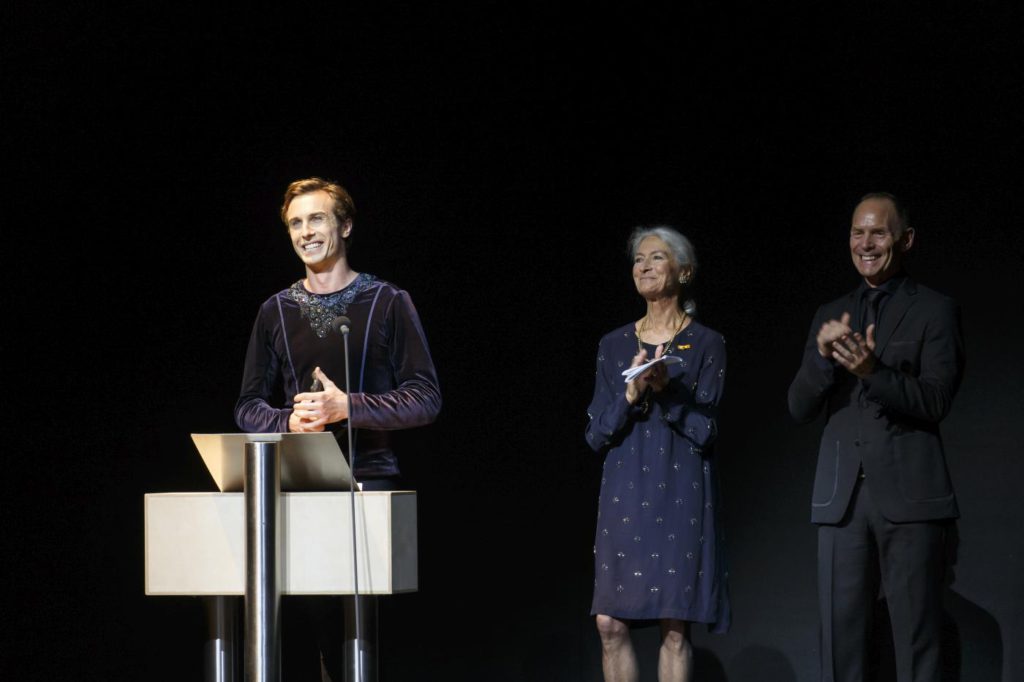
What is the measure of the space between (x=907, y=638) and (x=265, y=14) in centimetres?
312

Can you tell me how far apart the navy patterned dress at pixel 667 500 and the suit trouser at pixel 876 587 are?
321 millimetres

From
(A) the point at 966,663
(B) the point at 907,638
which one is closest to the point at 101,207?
(B) the point at 907,638

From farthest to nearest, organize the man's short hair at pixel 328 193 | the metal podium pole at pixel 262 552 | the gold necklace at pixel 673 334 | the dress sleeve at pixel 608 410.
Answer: the gold necklace at pixel 673 334 < the dress sleeve at pixel 608 410 < the man's short hair at pixel 328 193 < the metal podium pole at pixel 262 552

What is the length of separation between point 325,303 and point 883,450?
1615mm

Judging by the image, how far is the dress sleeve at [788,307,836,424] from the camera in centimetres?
370

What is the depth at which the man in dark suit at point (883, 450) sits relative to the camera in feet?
11.7

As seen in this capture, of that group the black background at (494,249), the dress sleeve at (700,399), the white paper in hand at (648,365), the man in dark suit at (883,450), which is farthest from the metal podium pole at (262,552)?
the black background at (494,249)

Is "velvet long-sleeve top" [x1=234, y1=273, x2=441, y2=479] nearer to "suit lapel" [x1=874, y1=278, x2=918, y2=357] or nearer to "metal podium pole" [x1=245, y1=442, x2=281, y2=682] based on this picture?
"metal podium pole" [x1=245, y1=442, x2=281, y2=682]

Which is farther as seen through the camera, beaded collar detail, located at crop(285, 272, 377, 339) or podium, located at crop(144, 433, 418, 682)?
beaded collar detail, located at crop(285, 272, 377, 339)

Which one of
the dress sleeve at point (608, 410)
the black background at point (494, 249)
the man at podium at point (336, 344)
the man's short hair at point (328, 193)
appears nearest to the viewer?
the man at podium at point (336, 344)

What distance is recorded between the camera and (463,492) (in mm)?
4930

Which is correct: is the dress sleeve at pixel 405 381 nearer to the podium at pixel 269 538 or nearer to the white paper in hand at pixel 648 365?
the podium at pixel 269 538

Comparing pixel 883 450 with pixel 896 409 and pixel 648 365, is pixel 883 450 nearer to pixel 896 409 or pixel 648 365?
pixel 896 409

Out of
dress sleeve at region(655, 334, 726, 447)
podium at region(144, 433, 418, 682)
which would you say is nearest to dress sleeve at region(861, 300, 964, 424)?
dress sleeve at region(655, 334, 726, 447)
